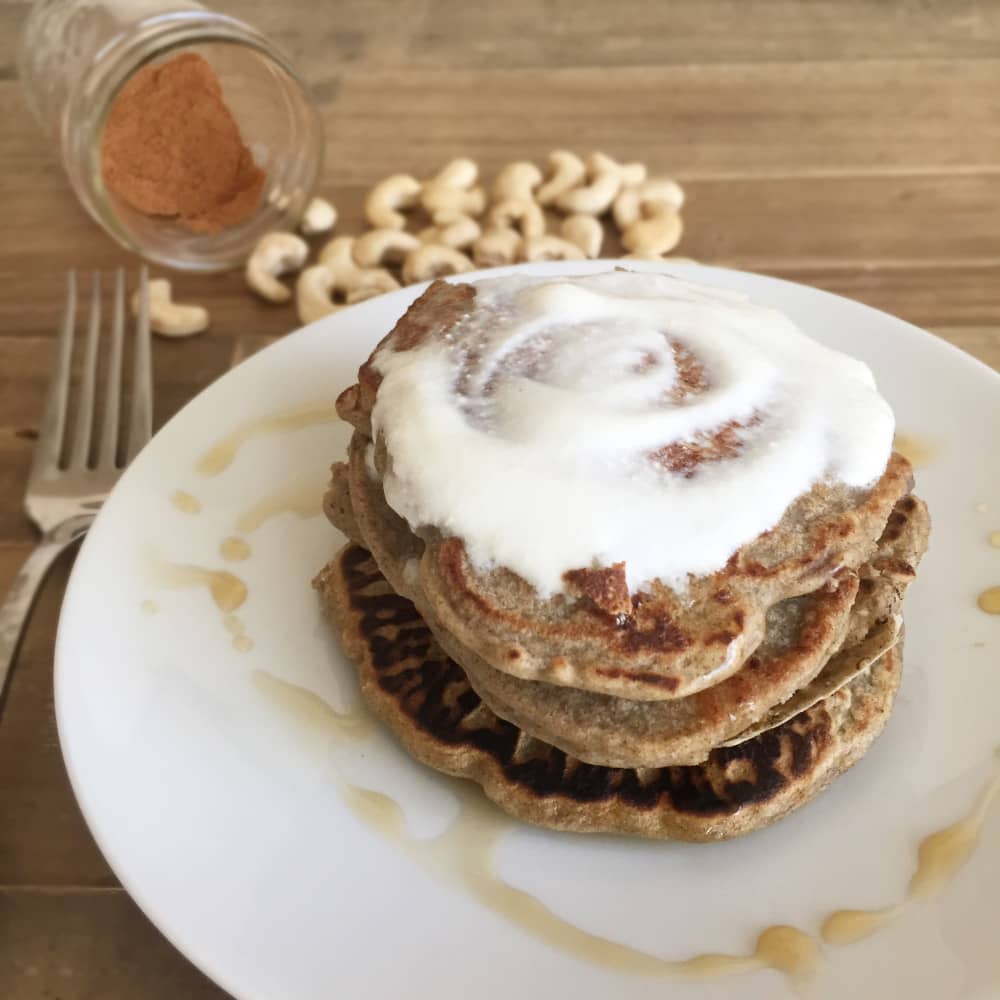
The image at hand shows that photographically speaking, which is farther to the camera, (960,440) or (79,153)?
(79,153)

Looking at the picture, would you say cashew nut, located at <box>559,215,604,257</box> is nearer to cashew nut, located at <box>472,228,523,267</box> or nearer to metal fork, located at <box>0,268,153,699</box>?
cashew nut, located at <box>472,228,523,267</box>

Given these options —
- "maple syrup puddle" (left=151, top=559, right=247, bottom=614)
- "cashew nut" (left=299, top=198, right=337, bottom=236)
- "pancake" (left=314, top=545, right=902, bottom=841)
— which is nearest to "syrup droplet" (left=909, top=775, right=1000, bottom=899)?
"pancake" (left=314, top=545, right=902, bottom=841)

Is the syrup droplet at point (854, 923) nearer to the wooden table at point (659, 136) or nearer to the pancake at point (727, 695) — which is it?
the pancake at point (727, 695)

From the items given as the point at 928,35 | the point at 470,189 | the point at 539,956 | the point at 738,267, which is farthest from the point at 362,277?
the point at 928,35

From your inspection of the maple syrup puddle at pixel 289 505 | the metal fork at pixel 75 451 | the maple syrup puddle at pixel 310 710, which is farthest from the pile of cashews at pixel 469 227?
the maple syrup puddle at pixel 310 710

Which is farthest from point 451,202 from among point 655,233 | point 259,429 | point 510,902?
point 510,902

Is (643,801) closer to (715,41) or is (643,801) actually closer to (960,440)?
(960,440)
